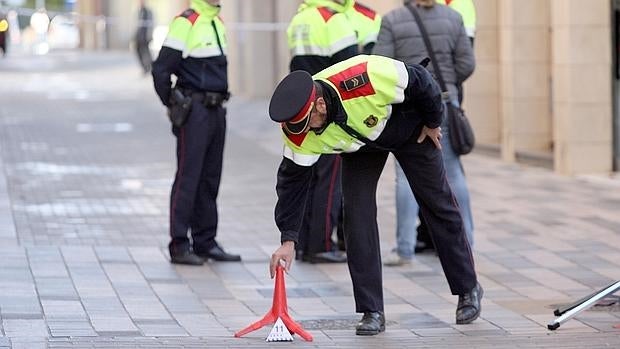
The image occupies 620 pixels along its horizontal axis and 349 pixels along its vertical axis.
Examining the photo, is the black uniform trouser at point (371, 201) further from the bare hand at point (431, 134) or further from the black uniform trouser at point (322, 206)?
the black uniform trouser at point (322, 206)

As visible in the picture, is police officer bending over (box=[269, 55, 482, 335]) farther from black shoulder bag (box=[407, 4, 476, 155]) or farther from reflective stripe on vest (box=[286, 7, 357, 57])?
reflective stripe on vest (box=[286, 7, 357, 57])

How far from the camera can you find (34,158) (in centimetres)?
1561

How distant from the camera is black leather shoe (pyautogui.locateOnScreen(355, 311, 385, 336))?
7.18 metres

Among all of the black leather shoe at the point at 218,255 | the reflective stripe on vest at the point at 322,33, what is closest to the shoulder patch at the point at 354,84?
the reflective stripe on vest at the point at 322,33

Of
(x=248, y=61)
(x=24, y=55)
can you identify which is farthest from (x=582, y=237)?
(x=24, y=55)

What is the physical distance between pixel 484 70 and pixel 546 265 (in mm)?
6723

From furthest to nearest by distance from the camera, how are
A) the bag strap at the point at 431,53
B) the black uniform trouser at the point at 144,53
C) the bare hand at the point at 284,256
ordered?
1. the black uniform trouser at the point at 144,53
2. the bag strap at the point at 431,53
3. the bare hand at the point at 284,256

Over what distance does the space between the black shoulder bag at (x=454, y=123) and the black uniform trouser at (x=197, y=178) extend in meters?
1.43

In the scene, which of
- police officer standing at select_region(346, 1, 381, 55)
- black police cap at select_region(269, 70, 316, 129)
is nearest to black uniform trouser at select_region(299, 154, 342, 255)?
police officer standing at select_region(346, 1, 381, 55)

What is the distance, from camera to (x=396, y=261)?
9414mm

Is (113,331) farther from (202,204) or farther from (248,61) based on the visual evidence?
(248,61)

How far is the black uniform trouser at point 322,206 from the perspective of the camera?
376 inches

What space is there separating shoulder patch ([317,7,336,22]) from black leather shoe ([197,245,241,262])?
5.41ft

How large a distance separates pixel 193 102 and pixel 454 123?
5.47 ft
